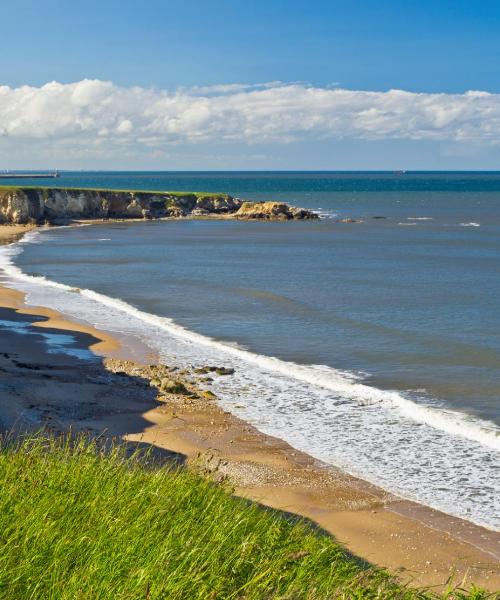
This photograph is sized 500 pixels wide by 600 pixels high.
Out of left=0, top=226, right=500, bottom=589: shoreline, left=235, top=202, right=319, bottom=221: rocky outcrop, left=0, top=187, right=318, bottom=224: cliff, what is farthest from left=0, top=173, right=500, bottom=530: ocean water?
left=235, top=202, right=319, bottom=221: rocky outcrop

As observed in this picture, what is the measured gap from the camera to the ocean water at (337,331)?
18531 millimetres

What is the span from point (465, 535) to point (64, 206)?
95657 mm

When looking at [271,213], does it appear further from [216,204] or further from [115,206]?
[115,206]

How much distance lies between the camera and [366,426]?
20266 mm

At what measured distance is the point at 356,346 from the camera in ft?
95.7

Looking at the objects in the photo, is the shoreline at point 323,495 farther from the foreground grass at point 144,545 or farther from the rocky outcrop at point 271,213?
the rocky outcrop at point 271,213

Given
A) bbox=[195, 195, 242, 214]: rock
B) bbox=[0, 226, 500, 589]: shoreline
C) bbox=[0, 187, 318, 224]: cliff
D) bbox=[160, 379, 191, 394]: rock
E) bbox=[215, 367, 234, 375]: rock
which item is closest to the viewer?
bbox=[0, 226, 500, 589]: shoreline

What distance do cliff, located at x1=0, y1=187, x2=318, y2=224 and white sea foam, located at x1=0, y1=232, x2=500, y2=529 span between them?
232 ft

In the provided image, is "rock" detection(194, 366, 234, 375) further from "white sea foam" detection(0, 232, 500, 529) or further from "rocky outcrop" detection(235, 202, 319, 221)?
"rocky outcrop" detection(235, 202, 319, 221)

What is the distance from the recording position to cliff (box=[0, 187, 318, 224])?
95.4 metres

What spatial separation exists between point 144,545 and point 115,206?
104999mm

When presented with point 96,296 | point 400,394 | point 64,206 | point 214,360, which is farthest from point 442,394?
point 64,206

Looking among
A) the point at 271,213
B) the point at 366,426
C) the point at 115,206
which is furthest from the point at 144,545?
the point at 271,213

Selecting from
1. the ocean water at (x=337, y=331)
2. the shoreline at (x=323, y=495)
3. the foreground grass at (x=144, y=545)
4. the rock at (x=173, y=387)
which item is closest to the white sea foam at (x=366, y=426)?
the ocean water at (x=337, y=331)
